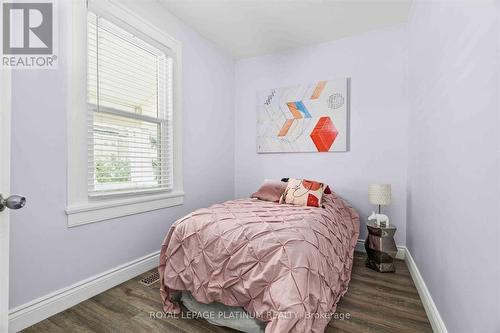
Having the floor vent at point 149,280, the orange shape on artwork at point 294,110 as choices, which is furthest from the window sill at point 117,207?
the orange shape on artwork at point 294,110

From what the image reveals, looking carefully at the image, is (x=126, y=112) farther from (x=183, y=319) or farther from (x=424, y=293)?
(x=424, y=293)

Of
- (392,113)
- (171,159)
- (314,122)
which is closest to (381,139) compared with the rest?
(392,113)

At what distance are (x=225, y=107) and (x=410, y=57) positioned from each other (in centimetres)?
229

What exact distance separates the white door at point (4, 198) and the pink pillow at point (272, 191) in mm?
2195

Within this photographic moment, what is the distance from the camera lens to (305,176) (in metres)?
3.35

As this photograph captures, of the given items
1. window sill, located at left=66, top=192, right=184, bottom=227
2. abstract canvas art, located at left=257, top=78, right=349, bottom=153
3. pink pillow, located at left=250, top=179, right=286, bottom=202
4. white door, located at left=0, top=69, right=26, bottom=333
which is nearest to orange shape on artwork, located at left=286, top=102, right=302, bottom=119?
abstract canvas art, located at left=257, top=78, right=349, bottom=153

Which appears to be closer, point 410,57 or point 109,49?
point 109,49

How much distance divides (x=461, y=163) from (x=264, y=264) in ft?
3.73

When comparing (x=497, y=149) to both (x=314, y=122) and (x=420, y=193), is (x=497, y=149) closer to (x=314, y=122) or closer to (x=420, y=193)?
(x=420, y=193)

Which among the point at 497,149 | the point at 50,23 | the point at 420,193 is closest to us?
the point at 497,149

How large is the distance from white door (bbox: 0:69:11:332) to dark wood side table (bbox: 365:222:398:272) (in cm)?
266

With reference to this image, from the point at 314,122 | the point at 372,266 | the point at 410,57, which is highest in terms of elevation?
the point at 410,57
